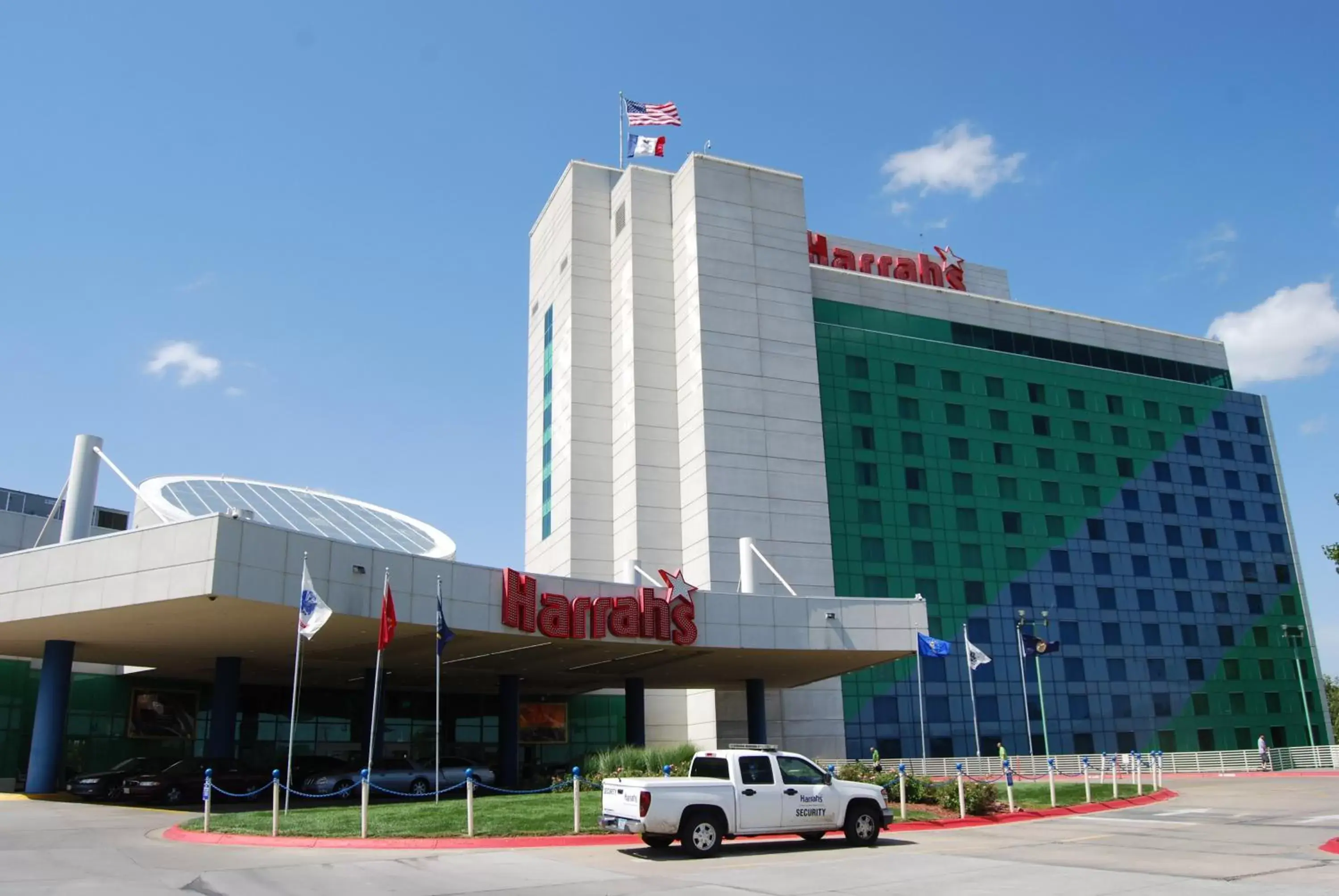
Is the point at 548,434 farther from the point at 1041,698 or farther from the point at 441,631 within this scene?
the point at 441,631

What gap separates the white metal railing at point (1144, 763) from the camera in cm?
5431

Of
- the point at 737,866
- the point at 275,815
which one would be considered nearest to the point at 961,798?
the point at 737,866

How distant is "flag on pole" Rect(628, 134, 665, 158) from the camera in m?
68.7

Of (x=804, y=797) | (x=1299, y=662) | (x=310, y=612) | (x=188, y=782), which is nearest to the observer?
(x=804, y=797)

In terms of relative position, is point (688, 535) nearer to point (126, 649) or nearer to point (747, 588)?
point (747, 588)

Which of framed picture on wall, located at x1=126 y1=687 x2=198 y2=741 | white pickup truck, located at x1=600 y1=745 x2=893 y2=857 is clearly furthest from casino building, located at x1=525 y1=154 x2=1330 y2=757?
white pickup truck, located at x1=600 y1=745 x2=893 y2=857

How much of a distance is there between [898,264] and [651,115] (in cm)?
2320

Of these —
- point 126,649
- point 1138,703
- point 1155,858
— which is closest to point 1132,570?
point 1138,703

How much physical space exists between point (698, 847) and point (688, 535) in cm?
4029

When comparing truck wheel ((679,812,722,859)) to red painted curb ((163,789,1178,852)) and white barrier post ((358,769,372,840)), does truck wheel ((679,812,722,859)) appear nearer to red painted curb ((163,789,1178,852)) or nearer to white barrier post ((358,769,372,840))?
red painted curb ((163,789,1178,852))

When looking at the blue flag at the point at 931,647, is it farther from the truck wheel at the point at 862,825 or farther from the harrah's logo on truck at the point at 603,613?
the truck wheel at the point at 862,825

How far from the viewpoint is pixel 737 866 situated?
19219 millimetres

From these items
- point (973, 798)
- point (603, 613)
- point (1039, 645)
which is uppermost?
point (603, 613)

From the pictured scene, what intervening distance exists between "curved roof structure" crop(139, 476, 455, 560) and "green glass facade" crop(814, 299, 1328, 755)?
2610cm
